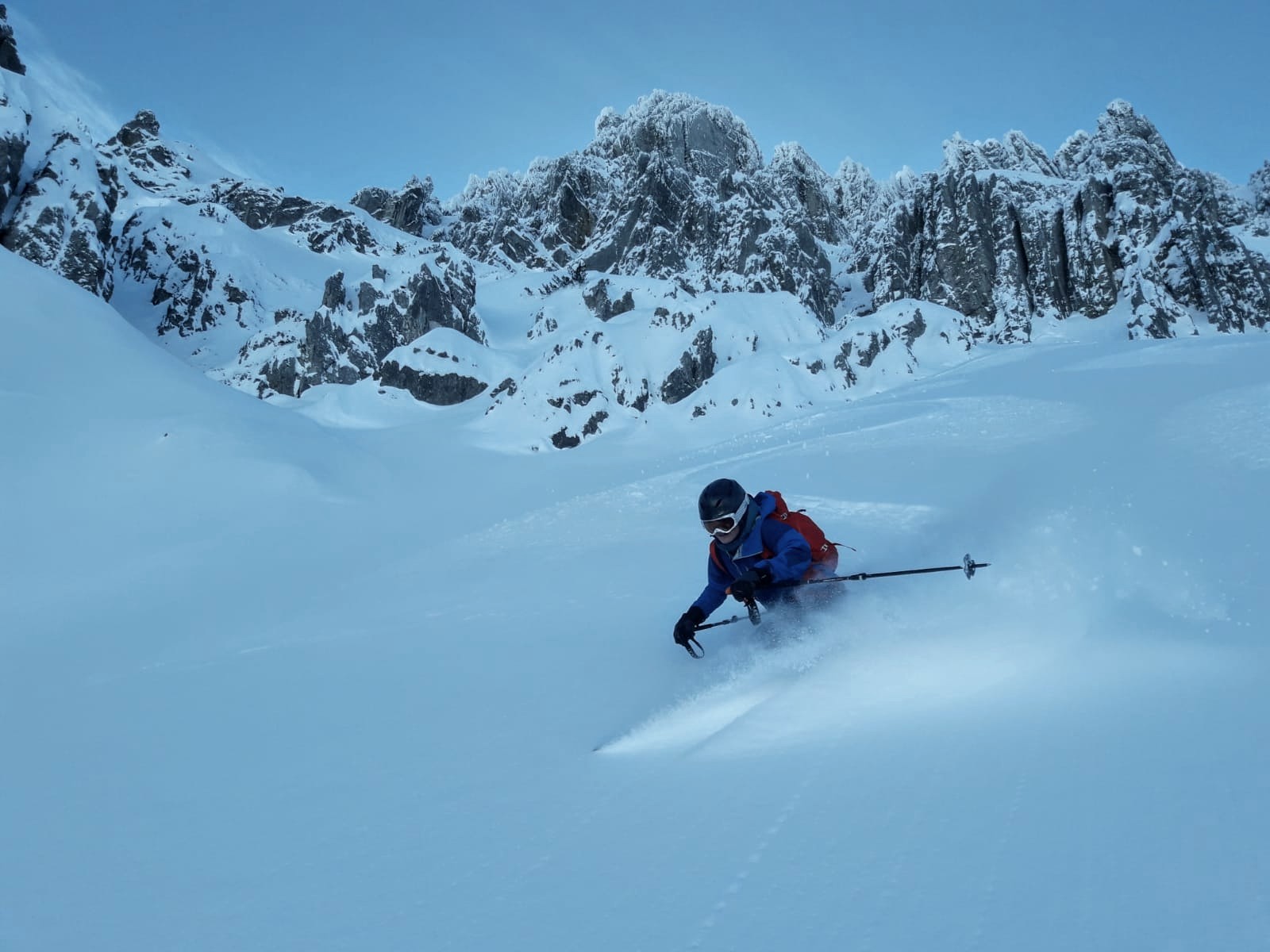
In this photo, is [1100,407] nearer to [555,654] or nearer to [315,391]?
[555,654]

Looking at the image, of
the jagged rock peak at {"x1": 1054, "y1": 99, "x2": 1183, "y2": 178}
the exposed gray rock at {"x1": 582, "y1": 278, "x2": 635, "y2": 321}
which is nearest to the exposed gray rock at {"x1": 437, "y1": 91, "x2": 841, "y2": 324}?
the exposed gray rock at {"x1": 582, "y1": 278, "x2": 635, "y2": 321}

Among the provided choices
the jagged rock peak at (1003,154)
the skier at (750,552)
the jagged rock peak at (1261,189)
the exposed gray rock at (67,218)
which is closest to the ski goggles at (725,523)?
the skier at (750,552)

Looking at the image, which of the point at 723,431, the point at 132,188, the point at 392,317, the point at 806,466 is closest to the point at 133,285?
the point at 132,188

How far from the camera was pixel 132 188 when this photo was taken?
7281 cm

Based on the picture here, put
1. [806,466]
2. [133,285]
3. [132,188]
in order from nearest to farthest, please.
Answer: [806,466] < [133,285] < [132,188]

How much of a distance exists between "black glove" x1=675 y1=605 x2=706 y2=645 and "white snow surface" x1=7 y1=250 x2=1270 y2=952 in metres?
0.25

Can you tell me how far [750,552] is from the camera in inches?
204

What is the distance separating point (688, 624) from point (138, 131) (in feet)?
390

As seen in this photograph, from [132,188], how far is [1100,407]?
9399 cm

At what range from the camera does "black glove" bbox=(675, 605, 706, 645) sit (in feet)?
16.0

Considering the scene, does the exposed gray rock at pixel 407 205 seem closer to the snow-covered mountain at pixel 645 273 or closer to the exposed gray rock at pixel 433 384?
the snow-covered mountain at pixel 645 273

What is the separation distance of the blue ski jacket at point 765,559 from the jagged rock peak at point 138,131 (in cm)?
11441

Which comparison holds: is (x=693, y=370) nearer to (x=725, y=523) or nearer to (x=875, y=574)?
(x=725, y=523)

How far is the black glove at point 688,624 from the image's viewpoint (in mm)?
4863
